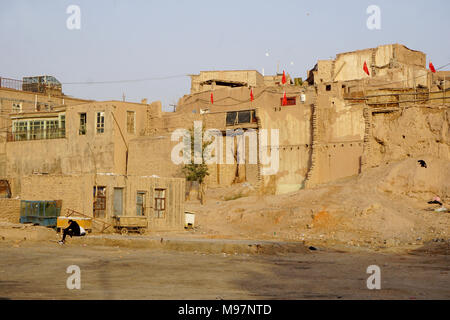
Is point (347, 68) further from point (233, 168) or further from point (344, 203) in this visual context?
point (344, 203)

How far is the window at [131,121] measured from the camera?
43.9 metres

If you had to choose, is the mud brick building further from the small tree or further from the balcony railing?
the small tree

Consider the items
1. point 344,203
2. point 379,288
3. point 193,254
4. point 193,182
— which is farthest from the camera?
point 193,182

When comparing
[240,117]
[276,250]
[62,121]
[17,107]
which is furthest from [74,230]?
[17,107]

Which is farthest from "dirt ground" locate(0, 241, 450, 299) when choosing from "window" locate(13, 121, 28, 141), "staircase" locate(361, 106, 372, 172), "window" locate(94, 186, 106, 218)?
"window" locate(13, 121, 28, 141)

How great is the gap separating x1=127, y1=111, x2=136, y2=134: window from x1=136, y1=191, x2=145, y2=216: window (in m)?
16.5

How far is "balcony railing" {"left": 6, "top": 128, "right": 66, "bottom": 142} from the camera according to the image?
45469mm

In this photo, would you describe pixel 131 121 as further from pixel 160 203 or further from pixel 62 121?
pixel 160 203

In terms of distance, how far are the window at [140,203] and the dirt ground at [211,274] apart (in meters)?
5.98

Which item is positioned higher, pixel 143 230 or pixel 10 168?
pixel 10 168

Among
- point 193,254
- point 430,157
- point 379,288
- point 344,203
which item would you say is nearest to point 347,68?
point 430,157

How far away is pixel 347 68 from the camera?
48.8m
